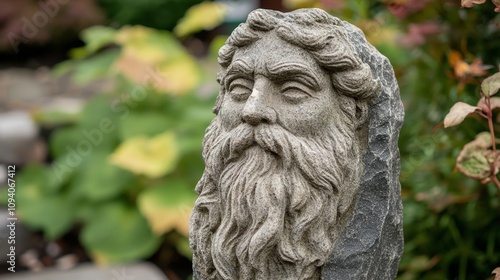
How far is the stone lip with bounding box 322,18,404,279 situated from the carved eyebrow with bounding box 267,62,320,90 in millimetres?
209

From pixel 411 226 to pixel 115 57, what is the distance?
9.33 feet

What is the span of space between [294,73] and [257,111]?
16cm

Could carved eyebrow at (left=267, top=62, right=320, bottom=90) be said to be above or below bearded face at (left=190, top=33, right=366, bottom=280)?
above

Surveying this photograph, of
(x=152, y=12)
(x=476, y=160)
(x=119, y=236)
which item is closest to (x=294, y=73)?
(x=476, y=160)

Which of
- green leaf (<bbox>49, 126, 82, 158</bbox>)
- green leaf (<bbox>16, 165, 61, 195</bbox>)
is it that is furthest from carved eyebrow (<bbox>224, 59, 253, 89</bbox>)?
green leaf (<bbox>49, 126, 82, 158</bbox>)

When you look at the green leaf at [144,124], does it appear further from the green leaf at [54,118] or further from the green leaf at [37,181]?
the green leaf at [54,118]

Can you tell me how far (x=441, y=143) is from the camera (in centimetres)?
376

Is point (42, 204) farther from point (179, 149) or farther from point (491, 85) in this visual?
point (491, 85)

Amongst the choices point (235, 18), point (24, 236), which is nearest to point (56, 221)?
point (24, 236)

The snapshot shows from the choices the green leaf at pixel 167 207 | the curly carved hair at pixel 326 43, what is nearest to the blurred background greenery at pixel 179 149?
the green leaf at pixel 167 207

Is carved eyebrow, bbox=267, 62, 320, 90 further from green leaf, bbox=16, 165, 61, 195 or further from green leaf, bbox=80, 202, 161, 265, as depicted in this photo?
green leaf, bbox=16, 165, 61, 195

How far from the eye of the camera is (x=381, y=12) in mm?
4297

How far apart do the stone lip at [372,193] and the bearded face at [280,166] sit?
6 cm

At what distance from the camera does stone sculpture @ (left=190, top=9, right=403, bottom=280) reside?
2406mm
